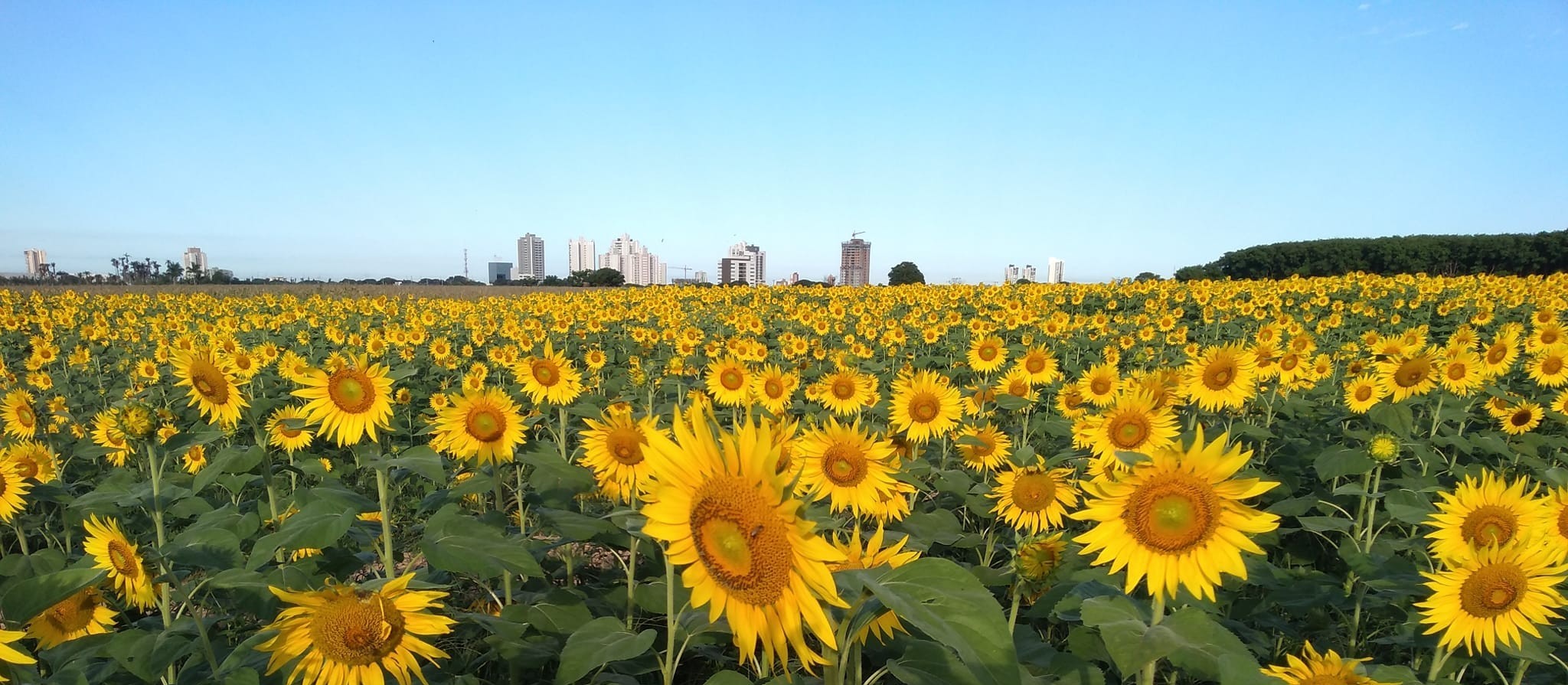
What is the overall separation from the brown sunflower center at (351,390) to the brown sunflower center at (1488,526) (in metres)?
4.05

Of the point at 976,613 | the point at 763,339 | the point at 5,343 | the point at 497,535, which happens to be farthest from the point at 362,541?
the point at 5,343

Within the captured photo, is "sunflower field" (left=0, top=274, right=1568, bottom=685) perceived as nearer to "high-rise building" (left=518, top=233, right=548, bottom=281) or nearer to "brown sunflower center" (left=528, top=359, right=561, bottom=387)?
"brown sunflower center" (left=528, top=359, right=561, bottom=387)

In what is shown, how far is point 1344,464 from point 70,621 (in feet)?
16.6

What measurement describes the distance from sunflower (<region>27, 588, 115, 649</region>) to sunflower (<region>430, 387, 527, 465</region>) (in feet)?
3.61

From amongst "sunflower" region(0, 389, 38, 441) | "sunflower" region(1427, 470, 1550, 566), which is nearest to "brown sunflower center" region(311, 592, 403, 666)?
"sunflower" region(1427, 470, 1550, 566)

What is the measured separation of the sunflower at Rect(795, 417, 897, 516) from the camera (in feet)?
8.34

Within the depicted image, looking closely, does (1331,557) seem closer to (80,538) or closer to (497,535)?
(497,535)

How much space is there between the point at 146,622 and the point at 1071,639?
2.89 m

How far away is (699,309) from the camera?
16250mm

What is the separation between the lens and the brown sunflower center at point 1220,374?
4.59 meters

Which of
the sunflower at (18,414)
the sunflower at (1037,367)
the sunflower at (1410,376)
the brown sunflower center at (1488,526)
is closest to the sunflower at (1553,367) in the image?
the sunflower at (1410,376)

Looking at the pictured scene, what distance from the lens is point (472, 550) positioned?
1914 mm

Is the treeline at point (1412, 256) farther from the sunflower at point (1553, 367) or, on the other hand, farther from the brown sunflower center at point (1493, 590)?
the brown sunflower center at point (1493, 590)

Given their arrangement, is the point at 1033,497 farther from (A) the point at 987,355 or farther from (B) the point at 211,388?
(A) the point at 987,355
